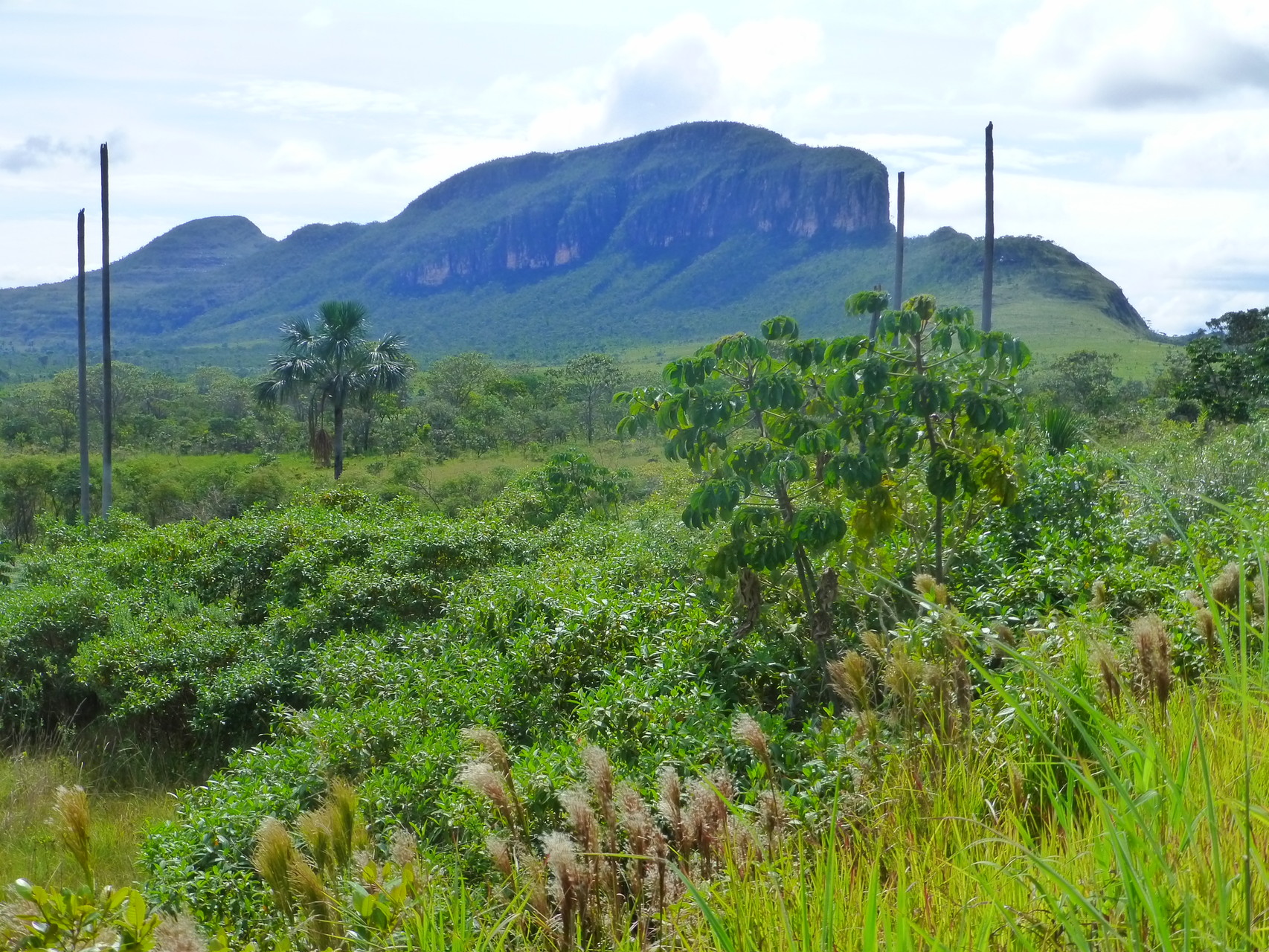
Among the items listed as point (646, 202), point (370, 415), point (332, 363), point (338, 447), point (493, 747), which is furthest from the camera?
point (646, 202)

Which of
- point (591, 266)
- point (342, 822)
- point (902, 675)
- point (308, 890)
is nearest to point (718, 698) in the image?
point (902, 675)

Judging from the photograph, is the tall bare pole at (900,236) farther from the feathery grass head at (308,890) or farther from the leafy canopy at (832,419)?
the feathery grass head at (308,890)

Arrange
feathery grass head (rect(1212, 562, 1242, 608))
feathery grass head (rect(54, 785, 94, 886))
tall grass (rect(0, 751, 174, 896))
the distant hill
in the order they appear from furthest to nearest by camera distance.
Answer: the distant hill, tall grass (rect(0, 751, 174, 896)), feathery grass head (rect(1212, 562, 1242, 608)), feathery grass head (rect(54, 785, 94, 886))

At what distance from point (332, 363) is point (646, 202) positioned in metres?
131

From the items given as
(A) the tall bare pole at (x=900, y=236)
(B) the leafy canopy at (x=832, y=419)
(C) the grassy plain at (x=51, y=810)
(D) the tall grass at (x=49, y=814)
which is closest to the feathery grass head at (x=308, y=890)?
(B) the leafy canopy at (x=832, y=419)

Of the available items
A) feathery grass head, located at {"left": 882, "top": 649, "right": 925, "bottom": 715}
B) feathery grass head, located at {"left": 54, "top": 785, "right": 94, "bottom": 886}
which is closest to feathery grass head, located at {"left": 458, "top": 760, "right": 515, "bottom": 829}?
feathery grass head, located at {"left": 54, "top": 785, "right": 94, "bottom": 886}

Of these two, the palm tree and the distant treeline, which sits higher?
the palm tree

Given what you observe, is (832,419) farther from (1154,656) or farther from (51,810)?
(51,810)

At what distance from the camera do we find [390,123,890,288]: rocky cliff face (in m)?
137

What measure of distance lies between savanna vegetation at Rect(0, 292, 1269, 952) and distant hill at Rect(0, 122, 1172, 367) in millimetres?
79894

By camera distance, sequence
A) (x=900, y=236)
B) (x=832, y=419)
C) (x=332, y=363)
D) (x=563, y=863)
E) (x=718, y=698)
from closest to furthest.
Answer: (x=563, y=863) < (x=718, y=698) < (x=832, y=419) < (x=900, y=236) < (x=332, y=363)

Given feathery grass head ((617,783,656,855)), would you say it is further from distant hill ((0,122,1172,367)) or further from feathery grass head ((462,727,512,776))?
distant hill ((0,122,1172,367))

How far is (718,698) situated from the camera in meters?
4.69

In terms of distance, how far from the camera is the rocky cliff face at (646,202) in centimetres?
13712
